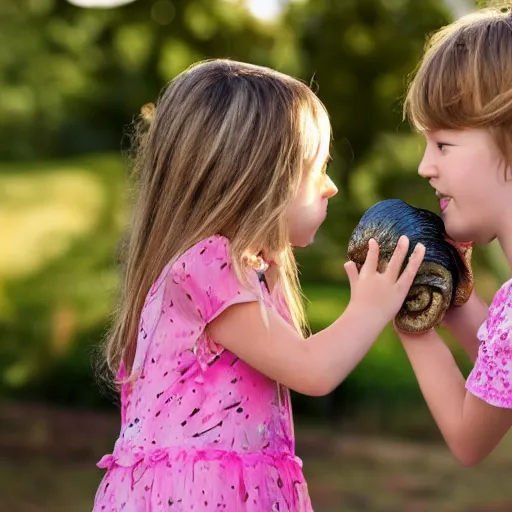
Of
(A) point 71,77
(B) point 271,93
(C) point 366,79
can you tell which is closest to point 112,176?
(A) point 71,77

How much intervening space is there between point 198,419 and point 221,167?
64 cm

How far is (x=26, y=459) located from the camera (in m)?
7.98

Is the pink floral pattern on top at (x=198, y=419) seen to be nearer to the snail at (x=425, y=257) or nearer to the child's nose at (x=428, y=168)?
the snail at (x=425, y=257)

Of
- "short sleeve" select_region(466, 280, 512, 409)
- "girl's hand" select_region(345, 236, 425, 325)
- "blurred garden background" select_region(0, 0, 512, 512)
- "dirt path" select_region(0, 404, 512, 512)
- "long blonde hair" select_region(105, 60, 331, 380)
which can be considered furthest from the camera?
"blurred garden background" select_region(0, 0, 512, 512)

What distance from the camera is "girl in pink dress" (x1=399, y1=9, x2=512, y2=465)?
2.62 m

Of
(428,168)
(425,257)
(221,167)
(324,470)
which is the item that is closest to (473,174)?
(428,168)

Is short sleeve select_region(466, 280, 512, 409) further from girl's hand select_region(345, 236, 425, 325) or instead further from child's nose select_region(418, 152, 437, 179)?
child's nose select_region(418, 152, 437, 179)

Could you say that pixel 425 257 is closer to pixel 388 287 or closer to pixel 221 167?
pixel 388 287

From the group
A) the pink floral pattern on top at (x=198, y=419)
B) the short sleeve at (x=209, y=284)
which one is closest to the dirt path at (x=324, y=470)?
the pink floral pattern on top at (x=198, y=419)

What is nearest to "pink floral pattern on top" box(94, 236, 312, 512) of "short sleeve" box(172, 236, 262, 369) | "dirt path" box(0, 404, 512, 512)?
"short sleeve" box(172, 236, 262, 369)

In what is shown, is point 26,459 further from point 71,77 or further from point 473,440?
point 473,440

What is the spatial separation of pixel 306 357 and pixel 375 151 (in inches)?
261

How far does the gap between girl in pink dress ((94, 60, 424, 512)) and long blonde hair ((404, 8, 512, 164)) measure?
0.32 metres

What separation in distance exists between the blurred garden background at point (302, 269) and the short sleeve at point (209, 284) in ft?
14.7
